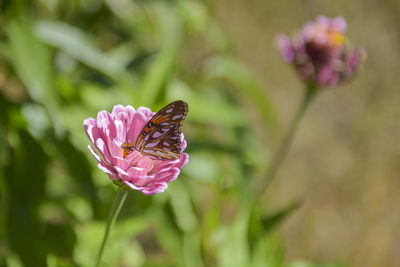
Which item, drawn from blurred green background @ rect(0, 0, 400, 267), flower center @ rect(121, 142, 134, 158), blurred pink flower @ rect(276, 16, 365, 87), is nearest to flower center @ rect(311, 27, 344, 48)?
blurred pink flower @ rect(276, 16, 365, 87)

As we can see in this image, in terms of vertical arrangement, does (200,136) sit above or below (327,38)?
below

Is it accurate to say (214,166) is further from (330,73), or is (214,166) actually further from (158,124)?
(158,124)

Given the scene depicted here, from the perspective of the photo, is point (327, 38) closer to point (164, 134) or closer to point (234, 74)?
point (234, 74)

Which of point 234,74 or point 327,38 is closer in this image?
point 327,38

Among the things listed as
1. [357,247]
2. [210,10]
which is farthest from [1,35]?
[357,247]

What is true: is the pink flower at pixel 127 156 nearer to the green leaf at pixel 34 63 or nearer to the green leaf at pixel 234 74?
the green leaf at pixel 34 63

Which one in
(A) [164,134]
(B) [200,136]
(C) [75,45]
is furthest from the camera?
(B) [200,136]

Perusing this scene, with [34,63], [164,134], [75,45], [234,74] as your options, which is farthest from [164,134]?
[234,74]

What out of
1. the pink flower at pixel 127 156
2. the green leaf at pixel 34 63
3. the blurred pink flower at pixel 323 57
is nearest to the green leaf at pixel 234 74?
the blurred pink flower at pixel 323 57
